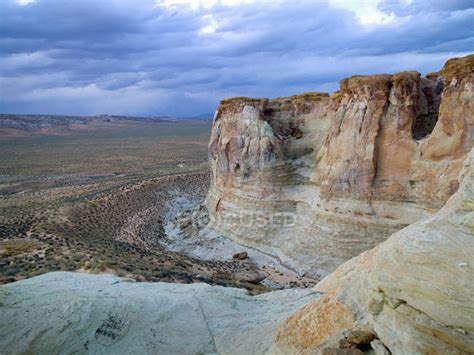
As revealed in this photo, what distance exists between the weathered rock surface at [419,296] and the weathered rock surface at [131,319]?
1879mm

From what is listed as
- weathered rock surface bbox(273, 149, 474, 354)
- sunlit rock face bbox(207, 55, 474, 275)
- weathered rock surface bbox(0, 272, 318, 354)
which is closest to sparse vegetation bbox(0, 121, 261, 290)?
sunlit rock face bbox(207, 55, 474, 275)

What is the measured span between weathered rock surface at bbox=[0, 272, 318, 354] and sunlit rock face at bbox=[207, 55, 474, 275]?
7781 mm

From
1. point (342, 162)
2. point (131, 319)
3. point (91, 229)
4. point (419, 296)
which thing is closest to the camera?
point (419, 296)

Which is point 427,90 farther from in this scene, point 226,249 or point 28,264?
point 28,264

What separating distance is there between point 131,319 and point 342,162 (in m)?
12.4

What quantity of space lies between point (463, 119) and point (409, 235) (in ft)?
34.1

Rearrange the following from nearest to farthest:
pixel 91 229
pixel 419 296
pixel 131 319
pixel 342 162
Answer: pixel 419 296, pixel 131 319, pixel 342 162, pixel 91 229

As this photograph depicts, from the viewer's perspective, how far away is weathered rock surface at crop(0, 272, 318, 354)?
7184 millimetres

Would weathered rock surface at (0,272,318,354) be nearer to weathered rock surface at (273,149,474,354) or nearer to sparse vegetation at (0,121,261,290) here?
weathered rock surface at (273,149,474,354)

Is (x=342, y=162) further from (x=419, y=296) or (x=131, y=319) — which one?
(x=419, y=296)

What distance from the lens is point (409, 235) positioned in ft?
17.7

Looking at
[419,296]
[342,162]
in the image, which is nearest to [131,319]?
[419,296]

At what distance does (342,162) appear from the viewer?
1731 centimetres

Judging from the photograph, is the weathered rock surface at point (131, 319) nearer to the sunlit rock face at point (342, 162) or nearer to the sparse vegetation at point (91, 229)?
the sparse vegetation at point (91, 229)
